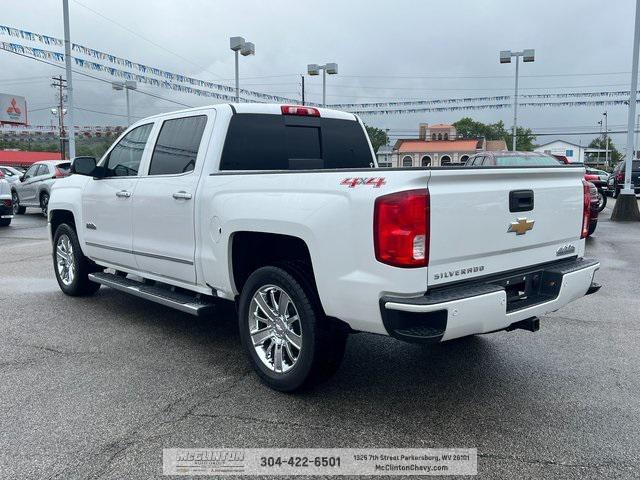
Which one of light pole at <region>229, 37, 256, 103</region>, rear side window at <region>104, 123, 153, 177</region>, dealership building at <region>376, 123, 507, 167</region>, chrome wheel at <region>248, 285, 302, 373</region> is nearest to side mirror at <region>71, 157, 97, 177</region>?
rear side window at <region>104, 123, 153, 177</region>

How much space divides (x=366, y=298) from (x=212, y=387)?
1473 millimetres

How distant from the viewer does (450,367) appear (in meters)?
4.47

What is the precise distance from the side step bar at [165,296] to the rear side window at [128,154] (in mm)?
1030

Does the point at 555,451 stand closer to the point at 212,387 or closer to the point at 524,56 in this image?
the point at 212,387

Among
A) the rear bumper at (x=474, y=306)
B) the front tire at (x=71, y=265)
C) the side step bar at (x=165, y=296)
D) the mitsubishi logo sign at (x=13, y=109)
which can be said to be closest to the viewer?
the rear bumper at (x=474, y=306)

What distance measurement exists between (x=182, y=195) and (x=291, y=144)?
1.07 meters

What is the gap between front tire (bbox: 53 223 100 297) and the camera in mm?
6504

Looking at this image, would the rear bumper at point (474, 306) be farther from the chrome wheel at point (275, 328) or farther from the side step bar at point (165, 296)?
the side step bar at point (165, 296)

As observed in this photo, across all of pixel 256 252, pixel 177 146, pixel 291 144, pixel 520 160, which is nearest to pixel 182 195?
pixel 177 146

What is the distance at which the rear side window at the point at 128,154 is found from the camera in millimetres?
5438

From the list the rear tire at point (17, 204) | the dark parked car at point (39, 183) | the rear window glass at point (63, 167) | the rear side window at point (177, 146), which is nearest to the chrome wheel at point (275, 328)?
the rear side window at point (177, 146)

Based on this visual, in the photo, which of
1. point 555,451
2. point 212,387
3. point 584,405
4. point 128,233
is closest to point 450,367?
point 584,405

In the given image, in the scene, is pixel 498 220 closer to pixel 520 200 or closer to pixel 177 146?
pixel 520 200

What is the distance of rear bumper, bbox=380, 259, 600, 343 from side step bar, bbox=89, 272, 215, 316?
5.91ft
